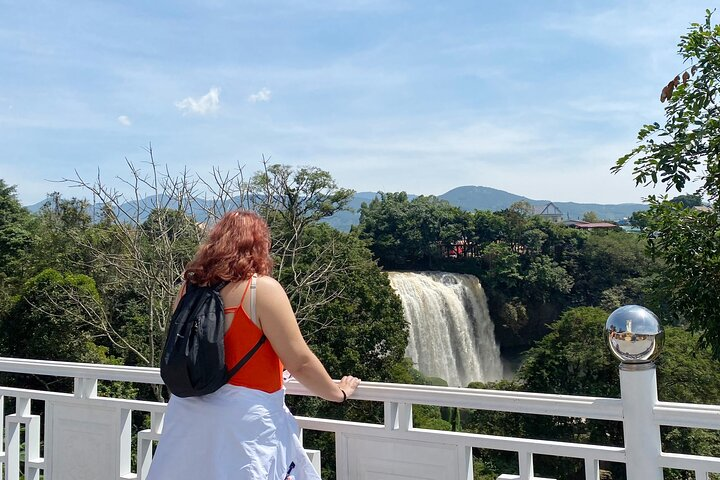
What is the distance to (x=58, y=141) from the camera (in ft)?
49.9

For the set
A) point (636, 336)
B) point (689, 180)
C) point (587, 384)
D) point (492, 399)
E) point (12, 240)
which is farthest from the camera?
point (12, 240)

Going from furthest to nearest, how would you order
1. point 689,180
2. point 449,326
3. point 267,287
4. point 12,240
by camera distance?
point 449,326, point 12,240, point 689,180, point 267,287

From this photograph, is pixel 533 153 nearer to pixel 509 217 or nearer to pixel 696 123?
pixel 509 217

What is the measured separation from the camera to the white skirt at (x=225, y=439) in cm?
150

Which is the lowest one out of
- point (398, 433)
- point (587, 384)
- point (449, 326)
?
point (587, 384)

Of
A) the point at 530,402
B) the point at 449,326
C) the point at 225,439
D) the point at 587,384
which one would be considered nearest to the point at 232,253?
the point at 225,439

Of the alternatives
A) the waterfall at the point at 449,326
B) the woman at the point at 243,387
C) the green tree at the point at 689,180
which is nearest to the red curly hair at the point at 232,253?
the woman at the point at 243,387

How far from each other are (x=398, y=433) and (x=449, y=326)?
2338 centimetres

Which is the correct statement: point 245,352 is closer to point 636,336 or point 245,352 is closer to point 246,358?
point 246,358

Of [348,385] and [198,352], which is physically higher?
[198,352]

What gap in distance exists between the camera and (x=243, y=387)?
5.01ft

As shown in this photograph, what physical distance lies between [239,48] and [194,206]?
3.21m

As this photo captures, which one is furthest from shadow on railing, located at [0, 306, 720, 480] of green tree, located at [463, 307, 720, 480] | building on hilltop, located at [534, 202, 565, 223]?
building on hilltop, located at [534, 202, 565, 223]

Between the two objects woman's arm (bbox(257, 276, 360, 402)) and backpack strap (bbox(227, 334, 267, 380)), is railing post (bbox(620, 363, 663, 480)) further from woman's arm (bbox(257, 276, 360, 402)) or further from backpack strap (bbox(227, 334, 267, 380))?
backpack strap (bbox(227, 334, 267, 380))
